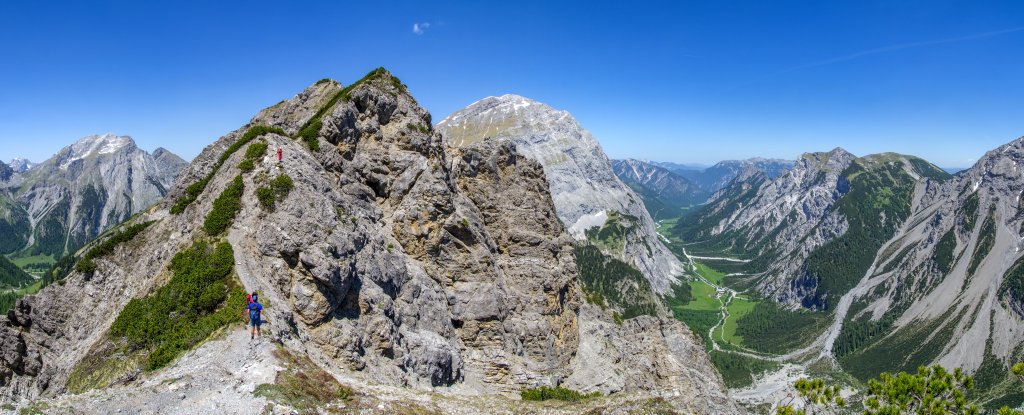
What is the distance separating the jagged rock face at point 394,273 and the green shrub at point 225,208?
655 mm

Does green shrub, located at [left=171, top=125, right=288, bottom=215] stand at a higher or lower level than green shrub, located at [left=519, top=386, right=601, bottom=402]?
higher

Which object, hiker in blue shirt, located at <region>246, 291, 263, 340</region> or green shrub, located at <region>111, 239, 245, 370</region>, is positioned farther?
green shrub, located at <region>111, 239, 245, 370</region>

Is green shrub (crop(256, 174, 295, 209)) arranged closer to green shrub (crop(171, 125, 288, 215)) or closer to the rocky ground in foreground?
green shrub (crop(171, 125, 288, 215))

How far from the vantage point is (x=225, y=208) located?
125 feet

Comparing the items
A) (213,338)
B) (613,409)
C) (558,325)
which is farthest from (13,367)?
(558,325)

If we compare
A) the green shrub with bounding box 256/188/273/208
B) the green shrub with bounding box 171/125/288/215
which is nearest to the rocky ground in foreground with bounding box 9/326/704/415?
the green shrub with bounding box 256/188/273/208

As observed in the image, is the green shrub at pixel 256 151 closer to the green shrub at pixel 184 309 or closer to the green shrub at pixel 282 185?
the green shrub at pixel 282 185

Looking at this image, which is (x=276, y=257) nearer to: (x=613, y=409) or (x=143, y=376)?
(x=143, y=376)

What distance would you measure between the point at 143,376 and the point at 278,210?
13.9 m

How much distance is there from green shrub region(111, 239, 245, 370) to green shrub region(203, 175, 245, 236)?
2.46 metres

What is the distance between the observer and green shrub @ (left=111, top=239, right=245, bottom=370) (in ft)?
96.9

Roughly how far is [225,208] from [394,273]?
14287 mm

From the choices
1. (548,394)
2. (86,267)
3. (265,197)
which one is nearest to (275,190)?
(265,197)

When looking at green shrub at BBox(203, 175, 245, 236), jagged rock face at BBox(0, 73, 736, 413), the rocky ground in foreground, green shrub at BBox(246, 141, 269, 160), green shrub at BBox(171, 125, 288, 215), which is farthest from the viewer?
green shrub at BBox(171, 125, 288, 215)
